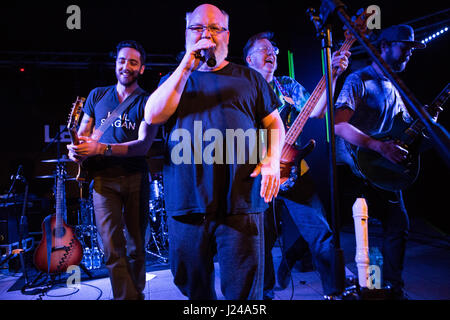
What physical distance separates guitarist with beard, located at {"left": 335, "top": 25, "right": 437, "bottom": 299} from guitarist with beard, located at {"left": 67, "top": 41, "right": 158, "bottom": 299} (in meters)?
1.80

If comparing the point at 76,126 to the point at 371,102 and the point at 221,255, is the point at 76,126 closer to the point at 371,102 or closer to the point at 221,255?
the point at 221,255

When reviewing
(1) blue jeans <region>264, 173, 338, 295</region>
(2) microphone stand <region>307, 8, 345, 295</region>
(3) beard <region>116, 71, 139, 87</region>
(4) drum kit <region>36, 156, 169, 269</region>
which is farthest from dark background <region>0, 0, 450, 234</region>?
(2) microphone stand <region>307, 8, 345, 295</region>

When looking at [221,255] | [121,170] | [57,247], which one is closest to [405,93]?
[221,255]

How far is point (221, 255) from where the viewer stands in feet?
4.94

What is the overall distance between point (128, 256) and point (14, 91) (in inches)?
294

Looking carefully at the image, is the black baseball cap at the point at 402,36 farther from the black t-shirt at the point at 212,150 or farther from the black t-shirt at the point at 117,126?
the black t-shirt at the point at 117,126

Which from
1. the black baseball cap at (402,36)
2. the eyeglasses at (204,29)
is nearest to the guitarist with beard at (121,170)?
the eyeglasses at (204,29)

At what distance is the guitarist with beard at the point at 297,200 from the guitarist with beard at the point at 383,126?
1.00 ft

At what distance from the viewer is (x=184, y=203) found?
4.83 ft

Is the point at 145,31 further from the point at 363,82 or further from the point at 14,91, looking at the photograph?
the point at 363,82

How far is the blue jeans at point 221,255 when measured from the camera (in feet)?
4.78

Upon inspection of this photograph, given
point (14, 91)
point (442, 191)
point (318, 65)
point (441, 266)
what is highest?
point (14, 91)
